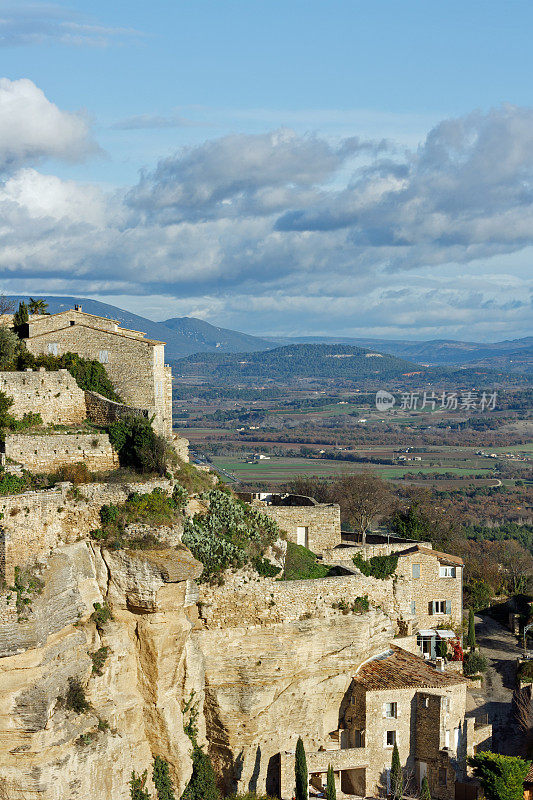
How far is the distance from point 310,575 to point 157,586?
23.1 feet

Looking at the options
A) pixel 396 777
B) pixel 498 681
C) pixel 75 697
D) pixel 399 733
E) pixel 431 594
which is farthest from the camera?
pixel 498 681

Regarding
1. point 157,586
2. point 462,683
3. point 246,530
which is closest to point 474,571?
point 462,683

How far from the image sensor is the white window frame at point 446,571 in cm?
3988

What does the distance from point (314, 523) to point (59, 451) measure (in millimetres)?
10838

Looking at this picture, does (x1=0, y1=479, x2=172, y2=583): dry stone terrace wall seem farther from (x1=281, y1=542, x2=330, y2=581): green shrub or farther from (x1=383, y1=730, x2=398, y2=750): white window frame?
(x1=383, y1=730, x2=398, y2=750): white window frame

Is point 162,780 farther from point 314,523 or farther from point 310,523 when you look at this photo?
point 314,523

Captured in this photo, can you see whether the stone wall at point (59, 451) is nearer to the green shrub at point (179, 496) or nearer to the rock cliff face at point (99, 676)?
the green shrub at point (179, 496)

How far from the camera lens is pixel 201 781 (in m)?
31.3

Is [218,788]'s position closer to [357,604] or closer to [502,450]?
[357,604]

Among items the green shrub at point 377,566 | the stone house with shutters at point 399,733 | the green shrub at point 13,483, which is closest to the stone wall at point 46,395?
the green shrub at point 13,483

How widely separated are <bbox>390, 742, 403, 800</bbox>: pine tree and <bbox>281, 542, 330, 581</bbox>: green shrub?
20.3ft

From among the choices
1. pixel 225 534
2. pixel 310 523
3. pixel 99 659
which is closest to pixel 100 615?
pixel 99 659

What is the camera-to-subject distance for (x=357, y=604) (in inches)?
1348

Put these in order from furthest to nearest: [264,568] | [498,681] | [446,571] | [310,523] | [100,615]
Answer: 1. [498,681]
2. [446,571]
3. [310,523]
4. [264,568]
5. [100,615]
